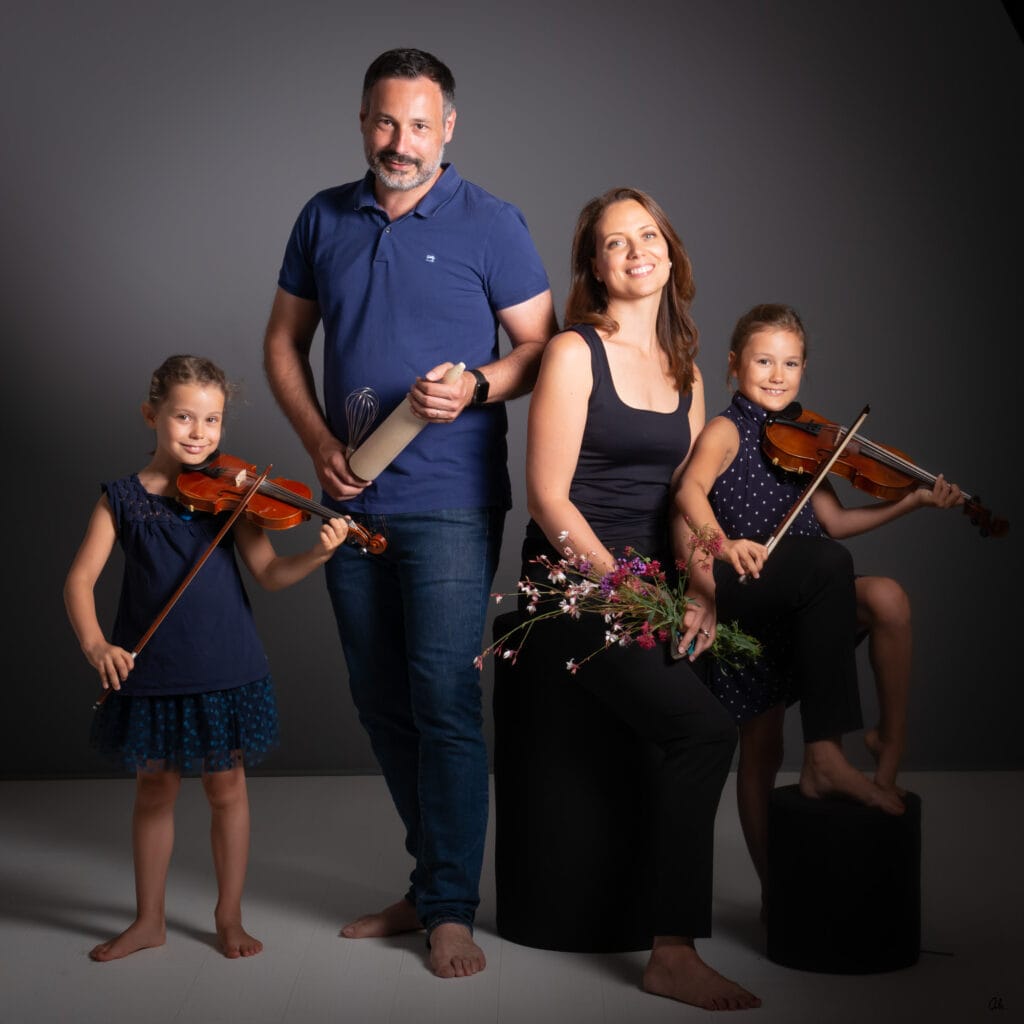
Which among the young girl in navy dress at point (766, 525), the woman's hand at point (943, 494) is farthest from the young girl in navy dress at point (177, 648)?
the woman's hand at point (943, 494)

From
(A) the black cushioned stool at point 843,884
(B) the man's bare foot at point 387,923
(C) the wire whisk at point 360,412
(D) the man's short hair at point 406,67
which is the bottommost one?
(B) the man's bare foot at point 387,923

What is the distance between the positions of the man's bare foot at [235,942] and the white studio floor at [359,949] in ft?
0.07

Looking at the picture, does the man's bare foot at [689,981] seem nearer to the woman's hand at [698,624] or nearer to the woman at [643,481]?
the woman at [643,481]

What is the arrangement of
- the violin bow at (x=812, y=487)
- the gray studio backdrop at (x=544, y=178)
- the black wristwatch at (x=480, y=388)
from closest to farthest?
the violin bow at (x=812, y=487), the black wristwatch at (x=480, y=388), the gray studio backdrop at (x=544, y=178)

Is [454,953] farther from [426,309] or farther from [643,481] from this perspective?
[426,309]

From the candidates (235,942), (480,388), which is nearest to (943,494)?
(480,388)

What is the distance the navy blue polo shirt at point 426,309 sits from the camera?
8.98 ft

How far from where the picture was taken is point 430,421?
8.68 ft

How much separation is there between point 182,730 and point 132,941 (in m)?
0.45


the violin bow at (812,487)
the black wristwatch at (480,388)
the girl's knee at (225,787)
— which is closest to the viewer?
the violin bow at (812,487)

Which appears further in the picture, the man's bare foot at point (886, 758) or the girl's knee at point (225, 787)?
the girl's knee at point (225, 787)

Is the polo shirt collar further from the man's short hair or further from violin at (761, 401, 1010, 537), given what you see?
violin at (761, 401, 1010, 537)

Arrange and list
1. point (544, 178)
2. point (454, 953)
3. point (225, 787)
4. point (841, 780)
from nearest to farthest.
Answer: point (841, 780)
point (454, 953)
point (225, 787)
point (544, 178)

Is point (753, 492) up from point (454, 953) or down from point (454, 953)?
up
